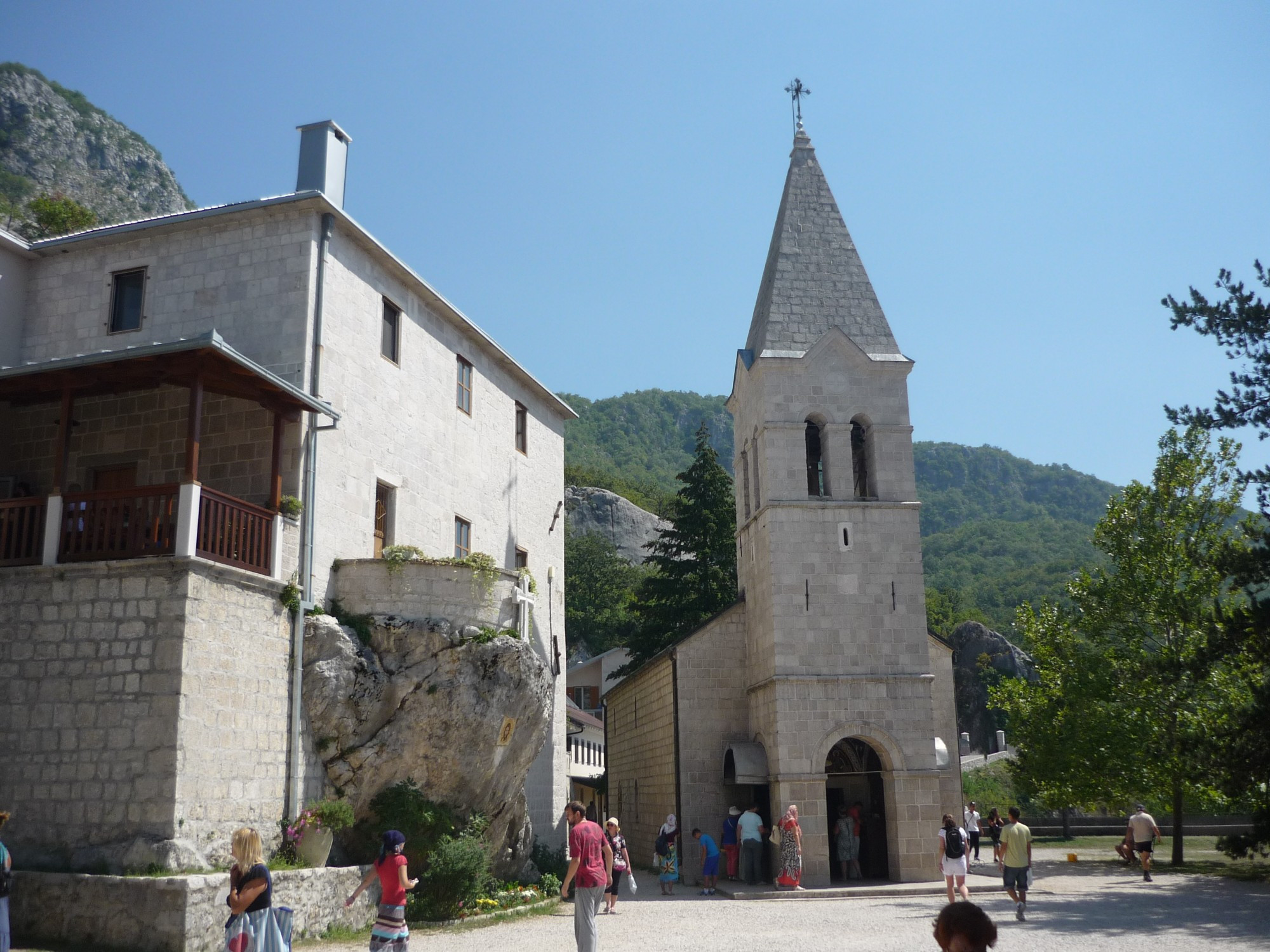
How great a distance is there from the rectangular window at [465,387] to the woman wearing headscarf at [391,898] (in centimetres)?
1341

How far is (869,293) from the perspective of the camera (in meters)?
28.3

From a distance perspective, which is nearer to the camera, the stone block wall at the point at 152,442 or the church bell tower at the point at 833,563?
the stone block wall at the point at 152,442

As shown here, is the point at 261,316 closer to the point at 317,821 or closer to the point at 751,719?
the point at 317,821

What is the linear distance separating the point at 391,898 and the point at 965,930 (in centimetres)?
727

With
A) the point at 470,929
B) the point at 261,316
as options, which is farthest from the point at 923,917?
the point at 261,316

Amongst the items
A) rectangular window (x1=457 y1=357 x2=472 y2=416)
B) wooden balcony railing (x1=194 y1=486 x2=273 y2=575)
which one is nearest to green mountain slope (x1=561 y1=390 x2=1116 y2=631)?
rectangular window (x1=457 y1=357 x2=472 y2=416)

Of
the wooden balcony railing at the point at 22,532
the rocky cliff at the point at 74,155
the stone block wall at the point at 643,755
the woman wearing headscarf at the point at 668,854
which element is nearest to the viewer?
the wooden balcony railing at the point at 22,532

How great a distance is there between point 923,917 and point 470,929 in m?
7.33

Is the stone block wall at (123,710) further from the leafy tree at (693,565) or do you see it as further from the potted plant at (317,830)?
the leafy tree at (693,565)

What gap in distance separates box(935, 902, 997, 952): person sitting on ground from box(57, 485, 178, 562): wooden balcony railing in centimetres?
1262

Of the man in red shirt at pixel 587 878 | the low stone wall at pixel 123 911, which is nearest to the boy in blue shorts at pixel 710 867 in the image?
the man in red shirt at pixel 587 878

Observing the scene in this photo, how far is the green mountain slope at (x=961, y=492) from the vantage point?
330 ft

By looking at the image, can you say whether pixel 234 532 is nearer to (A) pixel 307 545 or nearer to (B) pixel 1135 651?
(A) pixel 307 545

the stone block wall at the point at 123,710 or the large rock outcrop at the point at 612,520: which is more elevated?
the large rock outcrop at the point at 612,520
